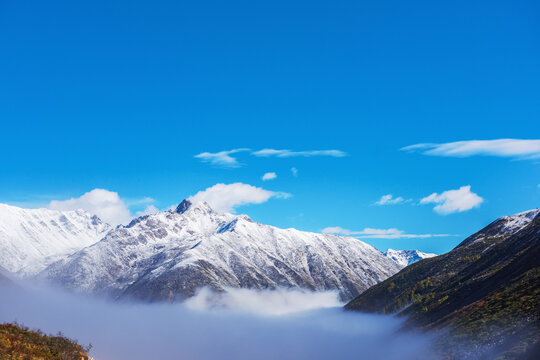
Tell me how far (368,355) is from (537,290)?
10645 cm

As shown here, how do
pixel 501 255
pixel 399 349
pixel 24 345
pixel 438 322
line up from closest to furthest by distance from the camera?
pixel 24 345 < pixel 438 322 < pixel 399 349 < pixel 501 255

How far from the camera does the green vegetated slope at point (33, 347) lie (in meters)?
50.1

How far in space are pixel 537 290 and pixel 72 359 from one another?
3828 inches

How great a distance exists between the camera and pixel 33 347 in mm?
53219

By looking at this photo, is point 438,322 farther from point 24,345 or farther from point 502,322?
point 24,345

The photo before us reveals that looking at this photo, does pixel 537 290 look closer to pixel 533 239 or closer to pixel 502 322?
pixel 502 322

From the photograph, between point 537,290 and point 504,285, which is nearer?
point 537,290

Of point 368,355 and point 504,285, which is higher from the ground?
point 504,285

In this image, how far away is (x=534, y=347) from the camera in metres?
75.4

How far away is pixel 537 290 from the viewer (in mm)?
104000

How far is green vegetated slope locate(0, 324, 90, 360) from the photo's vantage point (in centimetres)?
5008

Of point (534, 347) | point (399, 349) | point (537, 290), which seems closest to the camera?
point (534, 347)

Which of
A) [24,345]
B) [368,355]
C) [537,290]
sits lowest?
[368,355]

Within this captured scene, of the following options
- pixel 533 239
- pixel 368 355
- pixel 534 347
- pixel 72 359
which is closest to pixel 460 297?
pixel 533 239
